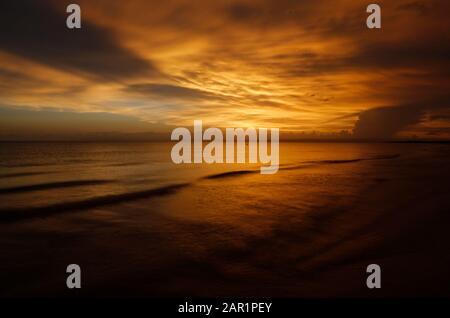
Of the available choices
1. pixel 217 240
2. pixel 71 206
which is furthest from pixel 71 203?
pixel 217 240

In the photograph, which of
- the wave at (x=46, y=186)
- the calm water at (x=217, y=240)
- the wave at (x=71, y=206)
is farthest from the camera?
the wave at (x=46, y=186)

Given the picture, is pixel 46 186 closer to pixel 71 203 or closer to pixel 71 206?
pixel 71 203

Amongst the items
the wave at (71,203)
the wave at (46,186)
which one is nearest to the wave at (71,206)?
the wave at (71,203)

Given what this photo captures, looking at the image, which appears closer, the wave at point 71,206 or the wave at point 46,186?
the wave at point 71,206

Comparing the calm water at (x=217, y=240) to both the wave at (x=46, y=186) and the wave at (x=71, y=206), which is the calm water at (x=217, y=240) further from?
the wave at (x=46, y=186)

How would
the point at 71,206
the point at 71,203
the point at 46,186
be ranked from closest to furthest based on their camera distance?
the point at 71,206 < the point at 71,203 < the point at 46,186

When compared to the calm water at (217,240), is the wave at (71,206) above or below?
above

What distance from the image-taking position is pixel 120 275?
23.0 ft

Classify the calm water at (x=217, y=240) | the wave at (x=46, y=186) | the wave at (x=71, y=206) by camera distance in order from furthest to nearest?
the wave at (x=46, y=186)
the wave at (x=71, y=206)
the calm water at (x=217, y=240)

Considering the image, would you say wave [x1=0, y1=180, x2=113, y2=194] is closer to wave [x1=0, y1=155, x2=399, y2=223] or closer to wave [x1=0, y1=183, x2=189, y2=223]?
wave [x1=0, y1=155, x2=399, y2=223]

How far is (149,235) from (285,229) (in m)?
4.30
